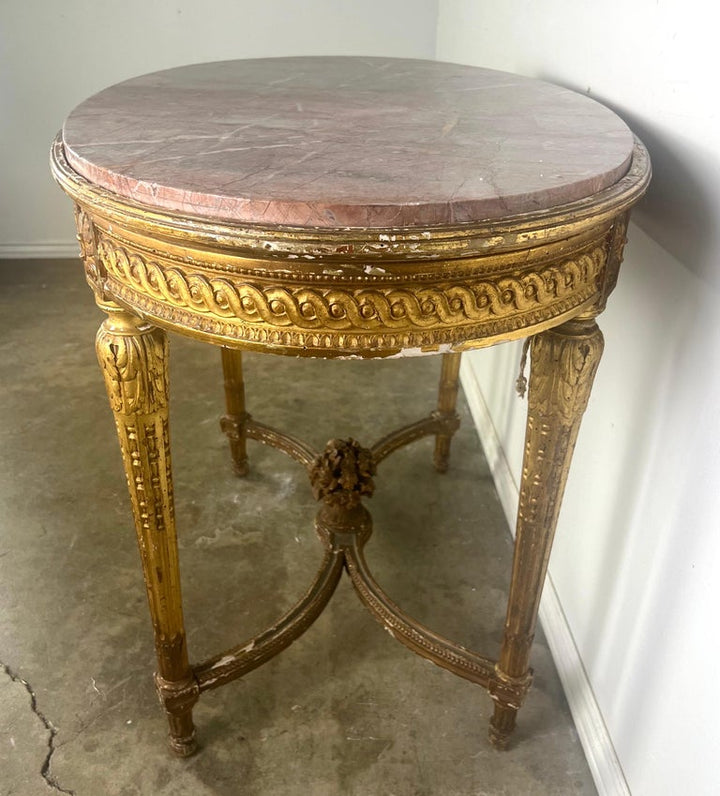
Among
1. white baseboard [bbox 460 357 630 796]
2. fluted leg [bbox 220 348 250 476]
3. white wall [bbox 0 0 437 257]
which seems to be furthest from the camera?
white wall [bbox 0 0 437 257]

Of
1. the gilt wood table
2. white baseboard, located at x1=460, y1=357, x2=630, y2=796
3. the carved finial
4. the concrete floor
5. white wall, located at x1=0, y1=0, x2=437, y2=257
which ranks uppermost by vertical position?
the gilt wood table

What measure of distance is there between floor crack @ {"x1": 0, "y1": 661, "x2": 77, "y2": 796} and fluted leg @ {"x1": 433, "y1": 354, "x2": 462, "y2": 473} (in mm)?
854

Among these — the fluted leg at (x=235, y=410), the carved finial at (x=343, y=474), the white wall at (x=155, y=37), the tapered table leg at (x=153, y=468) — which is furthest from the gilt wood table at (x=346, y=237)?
the white wall at (x=155, y=37)

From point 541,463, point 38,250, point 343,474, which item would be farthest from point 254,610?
point 38,250

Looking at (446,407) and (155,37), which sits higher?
(155,37)

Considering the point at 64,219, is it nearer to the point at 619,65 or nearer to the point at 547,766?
the point at 619,65

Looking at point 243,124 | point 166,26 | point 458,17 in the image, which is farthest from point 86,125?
point 166,26

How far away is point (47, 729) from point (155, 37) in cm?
187

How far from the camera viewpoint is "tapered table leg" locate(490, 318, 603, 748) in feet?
2.59

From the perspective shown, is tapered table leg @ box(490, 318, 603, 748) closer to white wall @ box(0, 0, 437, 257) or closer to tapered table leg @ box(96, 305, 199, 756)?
tapered table leg @ box(96, 305, 199, 756)

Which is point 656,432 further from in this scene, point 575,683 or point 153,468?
point 153,468

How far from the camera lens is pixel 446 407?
58.6 inches

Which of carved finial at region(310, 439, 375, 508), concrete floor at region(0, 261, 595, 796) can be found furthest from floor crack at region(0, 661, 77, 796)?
carved finial at region(310, 439, 375, 508)

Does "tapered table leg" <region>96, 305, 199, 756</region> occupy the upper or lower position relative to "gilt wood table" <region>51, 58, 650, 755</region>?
lower
